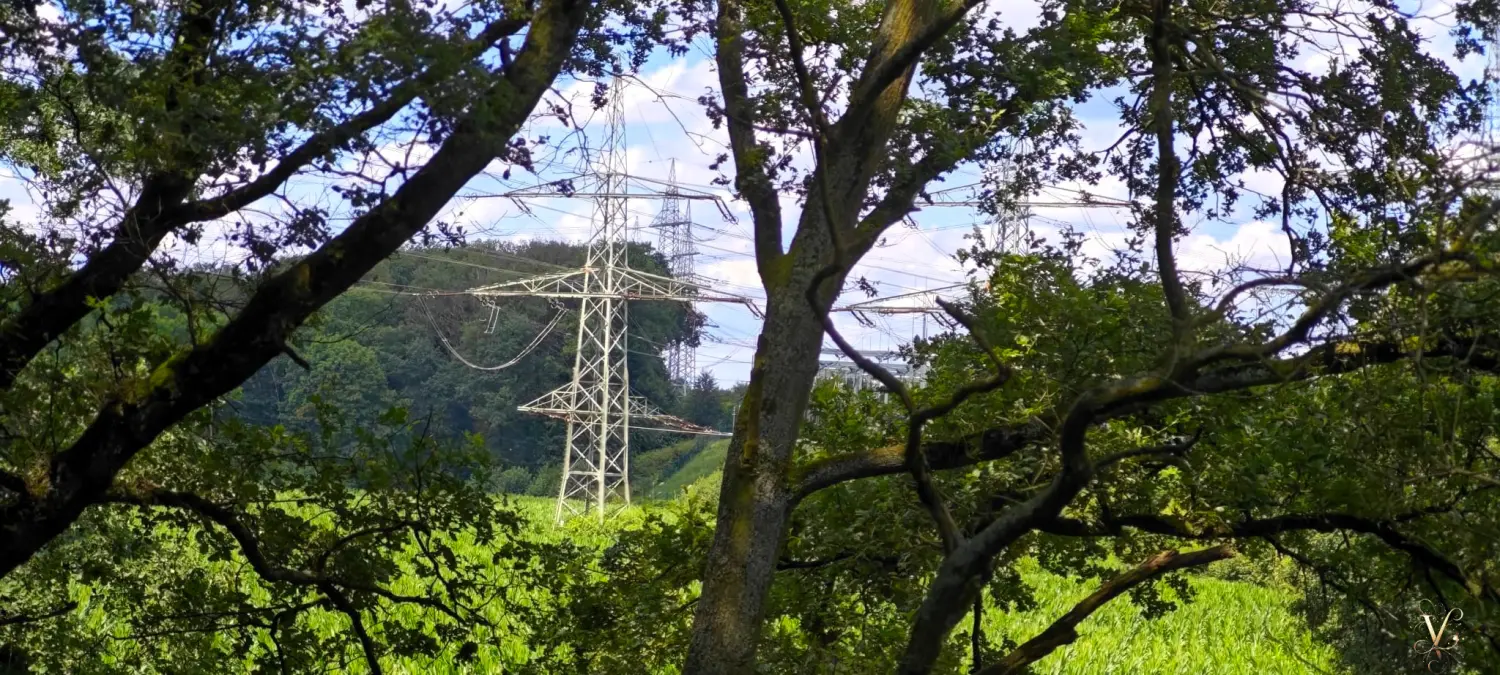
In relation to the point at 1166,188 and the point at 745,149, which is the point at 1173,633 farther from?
the point at 1166,188

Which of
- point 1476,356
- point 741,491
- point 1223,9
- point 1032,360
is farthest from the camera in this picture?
point 1032,360

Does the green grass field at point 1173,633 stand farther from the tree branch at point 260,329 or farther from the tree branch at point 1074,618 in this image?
the tree branch at point 1074,618

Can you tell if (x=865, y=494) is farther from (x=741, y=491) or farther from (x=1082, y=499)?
(x=741, y=491)

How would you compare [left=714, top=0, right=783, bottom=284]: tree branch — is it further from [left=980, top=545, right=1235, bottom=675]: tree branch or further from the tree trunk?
[left=980, top=545, right=1235, bottom=675]: tree branch

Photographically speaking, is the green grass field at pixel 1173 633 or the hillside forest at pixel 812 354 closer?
the hillside forest at pixel 812 354

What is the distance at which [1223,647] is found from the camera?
24.2 metres

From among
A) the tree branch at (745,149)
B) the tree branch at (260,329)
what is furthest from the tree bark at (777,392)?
the tree branch at (260,329)

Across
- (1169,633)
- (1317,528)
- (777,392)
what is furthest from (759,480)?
(1169,633)

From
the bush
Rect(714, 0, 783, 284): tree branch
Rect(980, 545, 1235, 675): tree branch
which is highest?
Rect(714, 0, 783, 284): tree branch

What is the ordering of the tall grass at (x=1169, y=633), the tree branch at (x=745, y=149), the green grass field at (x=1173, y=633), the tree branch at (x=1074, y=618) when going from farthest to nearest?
the green grass field at (x=1173, y=633) → the tall grass at (x=1169, y=633) → the tree branch at (x=745, y=149) → the tree branch at (x=1074, y=618)

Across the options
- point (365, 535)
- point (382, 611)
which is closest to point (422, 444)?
point (365, 535)

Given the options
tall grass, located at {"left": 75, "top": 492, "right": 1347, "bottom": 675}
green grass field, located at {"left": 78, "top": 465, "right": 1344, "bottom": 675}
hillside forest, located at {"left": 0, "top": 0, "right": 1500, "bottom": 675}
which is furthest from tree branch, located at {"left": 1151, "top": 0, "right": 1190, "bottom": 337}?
green grass field, located at {"left": 78, "top": 465, "right": 1344, "bottom": 675}

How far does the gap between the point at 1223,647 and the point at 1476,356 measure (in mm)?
20020

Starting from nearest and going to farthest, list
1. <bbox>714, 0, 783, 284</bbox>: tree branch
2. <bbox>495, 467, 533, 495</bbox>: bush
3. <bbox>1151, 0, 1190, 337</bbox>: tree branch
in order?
<bbox>1151, 0, 1190, 337</bbox>: tree branch < <bbox>714, 0, 783, 284</bbox>: tree branch < <bbox>495, 467, 533, 495</bbox>: bush
